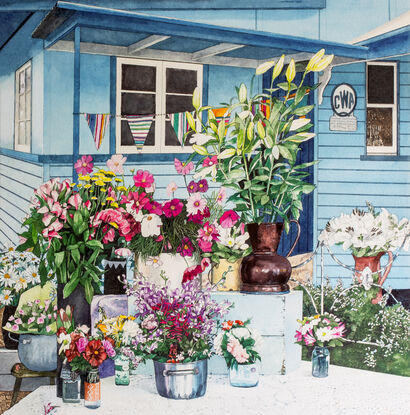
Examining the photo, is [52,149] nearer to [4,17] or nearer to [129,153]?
[129,153]

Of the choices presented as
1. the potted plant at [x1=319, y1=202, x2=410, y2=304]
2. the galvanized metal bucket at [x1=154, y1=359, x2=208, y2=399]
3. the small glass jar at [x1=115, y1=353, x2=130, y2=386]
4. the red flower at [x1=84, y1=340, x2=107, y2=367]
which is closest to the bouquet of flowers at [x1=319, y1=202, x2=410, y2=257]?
the potted plant at [x1=319, y1=202, x2=410, y2=304]

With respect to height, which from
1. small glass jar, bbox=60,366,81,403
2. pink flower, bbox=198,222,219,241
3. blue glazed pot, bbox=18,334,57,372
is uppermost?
pink flower, bbox=198,222,219,241

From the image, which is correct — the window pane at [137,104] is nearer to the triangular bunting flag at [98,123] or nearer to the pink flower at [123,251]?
the triangular bunting flag at [98,123]

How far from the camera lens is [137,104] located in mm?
4012

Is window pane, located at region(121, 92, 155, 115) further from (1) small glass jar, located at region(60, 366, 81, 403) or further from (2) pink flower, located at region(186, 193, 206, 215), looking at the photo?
(1) small glass jar, located at region(60, 366, 81, 403)

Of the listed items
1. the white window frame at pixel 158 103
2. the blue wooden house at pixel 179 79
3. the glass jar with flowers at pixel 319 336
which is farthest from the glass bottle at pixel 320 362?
the white window frame at pixel 158 103

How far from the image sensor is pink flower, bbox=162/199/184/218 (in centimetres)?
234

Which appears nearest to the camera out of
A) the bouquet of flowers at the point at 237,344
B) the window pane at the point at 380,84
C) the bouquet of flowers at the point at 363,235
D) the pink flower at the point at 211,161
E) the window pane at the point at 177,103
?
the bouquet of flowers at the point at 237,344

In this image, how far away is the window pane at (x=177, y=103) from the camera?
12.6 feet

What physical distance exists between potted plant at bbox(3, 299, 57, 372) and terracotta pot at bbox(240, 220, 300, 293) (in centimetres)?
101

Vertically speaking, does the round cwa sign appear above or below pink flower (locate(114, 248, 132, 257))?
above

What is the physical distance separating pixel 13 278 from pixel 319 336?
5.58 ft

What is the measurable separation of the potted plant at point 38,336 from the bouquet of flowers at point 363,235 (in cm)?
131

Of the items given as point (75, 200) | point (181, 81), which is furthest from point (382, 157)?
point (75, 200)
